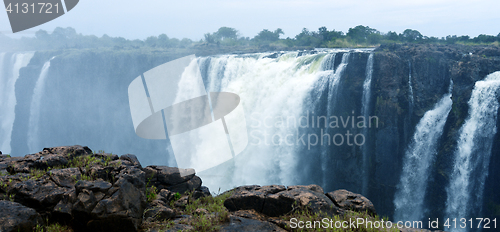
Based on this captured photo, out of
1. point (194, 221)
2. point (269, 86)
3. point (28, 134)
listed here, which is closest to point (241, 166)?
point (269, 86)

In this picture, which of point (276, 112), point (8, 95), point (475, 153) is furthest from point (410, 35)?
point (8, 95)

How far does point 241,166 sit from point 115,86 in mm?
19075

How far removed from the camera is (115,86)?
29.4 metres

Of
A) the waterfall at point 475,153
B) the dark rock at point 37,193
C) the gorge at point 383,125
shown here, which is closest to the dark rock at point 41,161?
the dark rock at point 37,193

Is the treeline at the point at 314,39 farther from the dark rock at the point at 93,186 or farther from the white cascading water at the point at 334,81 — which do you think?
the dark rock at the point at 93,186

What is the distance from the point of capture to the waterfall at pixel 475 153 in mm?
12742

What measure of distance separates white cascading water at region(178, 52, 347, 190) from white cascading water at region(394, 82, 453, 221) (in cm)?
531

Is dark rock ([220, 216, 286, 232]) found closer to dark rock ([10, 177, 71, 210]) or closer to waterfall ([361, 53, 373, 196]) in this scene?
dark rock ([10, 177, 71, 210])

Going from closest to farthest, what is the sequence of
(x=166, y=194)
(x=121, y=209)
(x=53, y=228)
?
(x=53, y=228) < (x=121, y=209) < (x=166, y=194)

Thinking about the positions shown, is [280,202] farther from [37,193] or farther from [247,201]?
[37,193]

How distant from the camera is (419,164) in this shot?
14.4 metres

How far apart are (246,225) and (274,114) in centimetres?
1308

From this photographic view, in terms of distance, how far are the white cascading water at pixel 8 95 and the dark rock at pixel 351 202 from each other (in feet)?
119

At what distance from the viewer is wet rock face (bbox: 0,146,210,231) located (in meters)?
3.37
